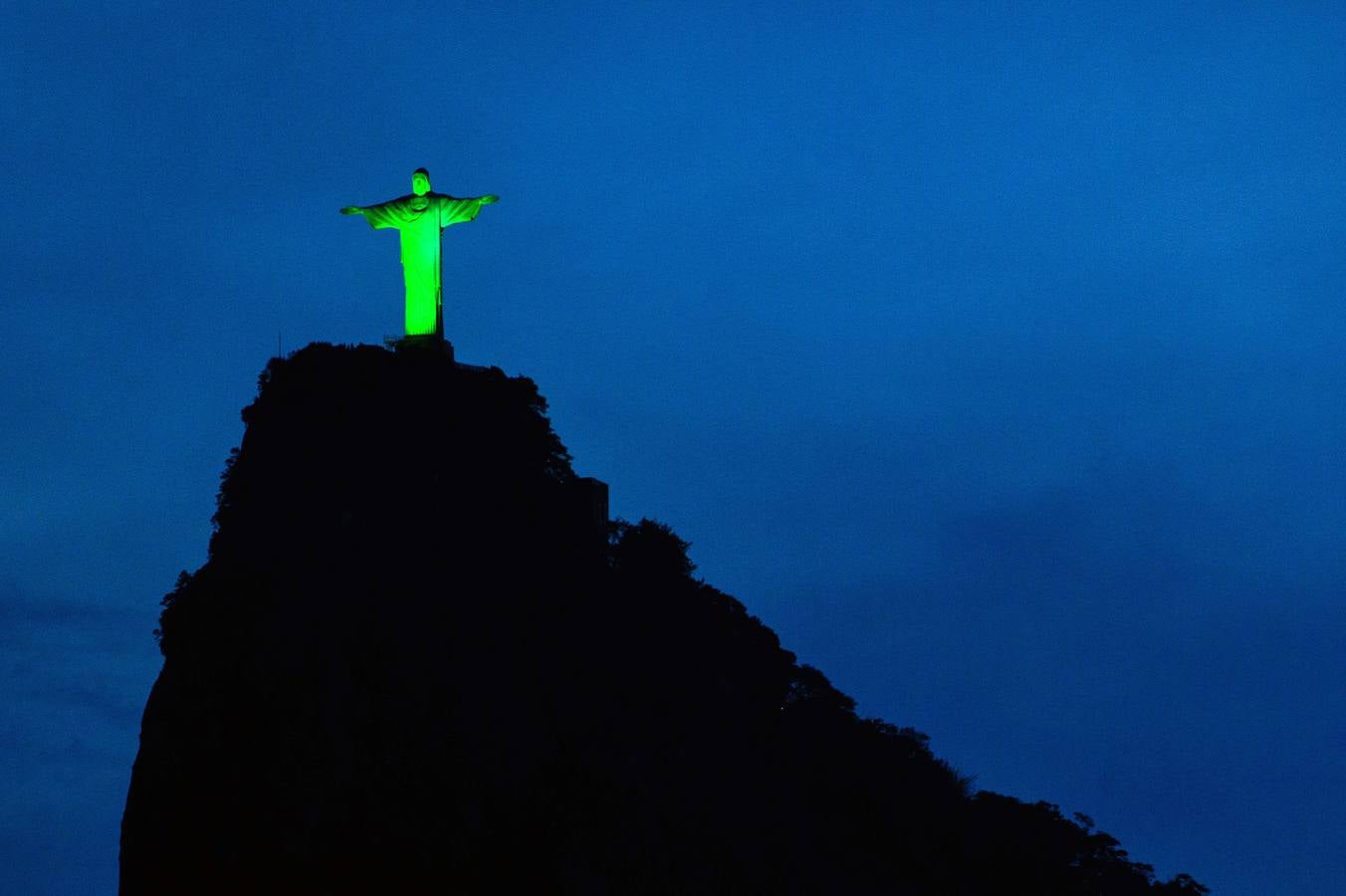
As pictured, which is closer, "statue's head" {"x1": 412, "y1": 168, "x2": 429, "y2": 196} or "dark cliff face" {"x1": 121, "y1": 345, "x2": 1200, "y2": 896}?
"dark cliff face" {"x1": 121, "y1": 345, "x2": 1200, "y2": 896}

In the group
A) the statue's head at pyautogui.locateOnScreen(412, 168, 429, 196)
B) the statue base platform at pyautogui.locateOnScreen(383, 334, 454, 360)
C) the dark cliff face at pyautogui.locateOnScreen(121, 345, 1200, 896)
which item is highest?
the statue's head at pyautogui.locateOnScreen(412, 168, 429, 196)

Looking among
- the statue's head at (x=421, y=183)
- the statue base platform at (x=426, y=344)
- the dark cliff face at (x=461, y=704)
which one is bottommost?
the dark cliff face at (x=461, y=704)

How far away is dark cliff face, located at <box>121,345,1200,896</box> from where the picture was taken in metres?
30.6

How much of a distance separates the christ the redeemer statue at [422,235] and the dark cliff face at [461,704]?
63.0 inches

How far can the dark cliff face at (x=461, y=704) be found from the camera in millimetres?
30625

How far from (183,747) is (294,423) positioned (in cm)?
725

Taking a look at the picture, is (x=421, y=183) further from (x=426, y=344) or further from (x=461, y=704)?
(x=461, y=704)

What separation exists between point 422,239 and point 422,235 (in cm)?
10

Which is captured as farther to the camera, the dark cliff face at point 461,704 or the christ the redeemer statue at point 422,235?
the christ the redeemer statue at point 422,235

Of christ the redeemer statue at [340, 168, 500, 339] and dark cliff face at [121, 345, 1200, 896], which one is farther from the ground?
christ the redeemer statue at [340, 168, 500, 339]

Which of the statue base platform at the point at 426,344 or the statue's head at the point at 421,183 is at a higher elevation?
the statue's head at the point at 421,183

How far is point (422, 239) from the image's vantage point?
128 ft

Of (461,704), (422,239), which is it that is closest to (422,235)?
(422,239)

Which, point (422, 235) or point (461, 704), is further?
point (422, 235)
